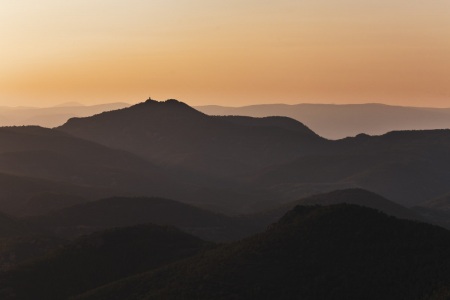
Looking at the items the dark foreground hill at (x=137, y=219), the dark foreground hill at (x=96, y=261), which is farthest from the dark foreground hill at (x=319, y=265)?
the dark foreground hill at (x=137, y=219)

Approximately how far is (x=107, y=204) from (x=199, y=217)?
2553 centimetres

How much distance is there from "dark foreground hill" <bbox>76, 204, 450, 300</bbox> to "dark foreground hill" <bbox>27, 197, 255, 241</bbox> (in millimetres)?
76103

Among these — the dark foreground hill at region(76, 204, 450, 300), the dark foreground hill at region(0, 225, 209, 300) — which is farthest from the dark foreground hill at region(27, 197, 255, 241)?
the dark foreground hill at region(76, 204, 450, 300)

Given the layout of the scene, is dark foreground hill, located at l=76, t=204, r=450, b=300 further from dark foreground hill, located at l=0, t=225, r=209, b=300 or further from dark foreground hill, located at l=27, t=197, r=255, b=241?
dark foreground hill, located at l=27, t=197, r=255, b=241

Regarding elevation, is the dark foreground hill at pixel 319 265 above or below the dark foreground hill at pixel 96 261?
above

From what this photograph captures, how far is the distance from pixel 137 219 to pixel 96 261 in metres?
74.8

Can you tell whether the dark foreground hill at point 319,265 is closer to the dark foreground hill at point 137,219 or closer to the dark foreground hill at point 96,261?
the dark foreground hill at point 96,261

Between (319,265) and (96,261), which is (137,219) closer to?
(96,261)

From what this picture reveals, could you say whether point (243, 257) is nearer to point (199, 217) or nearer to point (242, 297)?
point (242, 297)

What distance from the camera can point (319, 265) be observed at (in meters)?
67.9

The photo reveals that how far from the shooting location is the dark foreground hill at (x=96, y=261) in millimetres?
84625

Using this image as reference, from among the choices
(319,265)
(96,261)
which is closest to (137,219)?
(96,261)

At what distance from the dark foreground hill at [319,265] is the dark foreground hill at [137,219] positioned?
2996 inches

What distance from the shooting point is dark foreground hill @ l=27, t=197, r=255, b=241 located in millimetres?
152625
